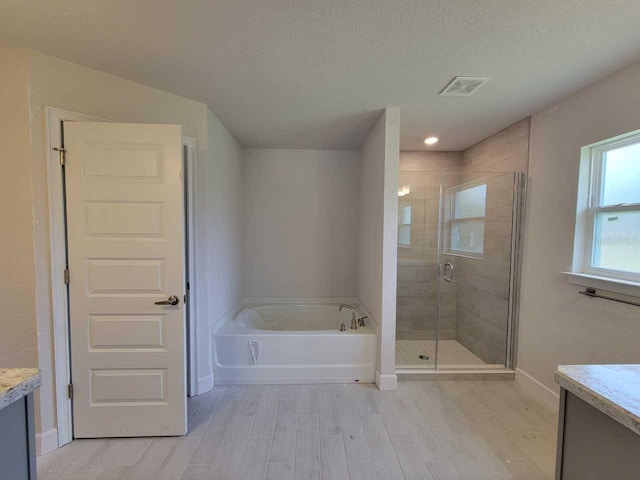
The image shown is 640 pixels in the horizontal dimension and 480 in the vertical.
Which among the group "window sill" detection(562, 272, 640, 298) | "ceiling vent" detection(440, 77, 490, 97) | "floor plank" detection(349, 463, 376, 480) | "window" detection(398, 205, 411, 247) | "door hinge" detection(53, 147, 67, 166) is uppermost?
"ceiling vent" detection(440, 77, 490, 97)

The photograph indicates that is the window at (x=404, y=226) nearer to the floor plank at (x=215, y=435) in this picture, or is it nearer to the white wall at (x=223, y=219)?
the white wall at (x=223, y=219)

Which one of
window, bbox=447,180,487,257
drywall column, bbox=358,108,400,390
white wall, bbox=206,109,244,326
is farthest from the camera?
window, bbox=447,180,487,257

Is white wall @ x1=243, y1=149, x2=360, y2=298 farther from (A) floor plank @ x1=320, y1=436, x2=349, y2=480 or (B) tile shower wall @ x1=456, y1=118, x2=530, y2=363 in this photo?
(A) floor plank @ x1=320, y1=436, x2=349, y2=480

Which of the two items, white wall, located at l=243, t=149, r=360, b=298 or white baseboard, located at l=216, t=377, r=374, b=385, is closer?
white baseboard, located at l=216, t=377, r=374, b=385

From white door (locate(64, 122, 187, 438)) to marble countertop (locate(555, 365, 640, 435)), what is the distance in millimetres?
1970

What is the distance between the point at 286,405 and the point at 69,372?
1.49 m

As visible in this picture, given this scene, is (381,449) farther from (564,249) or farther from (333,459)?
(564,249)

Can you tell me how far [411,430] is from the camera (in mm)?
1878

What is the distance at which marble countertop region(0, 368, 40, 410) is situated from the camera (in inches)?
29.3

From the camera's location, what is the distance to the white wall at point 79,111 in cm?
159

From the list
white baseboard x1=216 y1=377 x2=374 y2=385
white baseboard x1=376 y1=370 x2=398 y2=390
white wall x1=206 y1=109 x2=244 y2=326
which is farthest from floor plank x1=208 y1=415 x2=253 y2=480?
white baseboard x1=376 y1=370 x2=398 y2=390

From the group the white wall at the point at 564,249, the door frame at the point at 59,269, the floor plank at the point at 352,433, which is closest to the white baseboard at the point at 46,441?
the door frame at the point at 59,269

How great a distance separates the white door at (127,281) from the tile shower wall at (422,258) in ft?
8.19

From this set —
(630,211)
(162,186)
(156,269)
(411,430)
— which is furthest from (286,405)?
(630,211)
